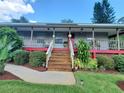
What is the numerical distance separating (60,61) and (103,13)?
47.8 m

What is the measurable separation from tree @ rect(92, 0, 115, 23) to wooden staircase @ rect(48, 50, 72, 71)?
44.2 meters

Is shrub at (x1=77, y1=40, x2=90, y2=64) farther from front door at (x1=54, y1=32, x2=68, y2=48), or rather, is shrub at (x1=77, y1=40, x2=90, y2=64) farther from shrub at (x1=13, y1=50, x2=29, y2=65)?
front door at (x1=54, y1=32, x2=68, y2=48)

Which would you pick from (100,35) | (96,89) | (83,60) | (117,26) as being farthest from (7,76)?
(100,35)

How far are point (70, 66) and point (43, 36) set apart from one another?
9.65 metres

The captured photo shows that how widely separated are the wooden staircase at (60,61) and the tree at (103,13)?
4424 centimetres

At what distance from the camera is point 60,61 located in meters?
16.3

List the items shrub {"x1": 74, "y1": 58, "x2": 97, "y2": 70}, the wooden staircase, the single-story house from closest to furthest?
the wooden staircase → shrub {"x1": 74, "y1": 58, "x2": 97, "y2": 70} → the single-story house

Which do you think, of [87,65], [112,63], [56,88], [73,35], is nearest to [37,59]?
[87,65]

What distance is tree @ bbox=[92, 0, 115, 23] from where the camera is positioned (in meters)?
60.5

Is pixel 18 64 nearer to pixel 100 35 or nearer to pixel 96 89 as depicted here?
pixel 96 89

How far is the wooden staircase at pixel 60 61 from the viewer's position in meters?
15.3

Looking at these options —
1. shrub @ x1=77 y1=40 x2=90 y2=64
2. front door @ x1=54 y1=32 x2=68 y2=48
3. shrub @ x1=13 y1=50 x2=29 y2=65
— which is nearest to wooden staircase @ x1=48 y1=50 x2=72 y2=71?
shrub @ x1=77 y1=40 x2=90 y2=64

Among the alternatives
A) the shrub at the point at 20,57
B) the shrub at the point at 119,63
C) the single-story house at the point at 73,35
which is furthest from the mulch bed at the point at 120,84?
the shrub at the point at 20,57

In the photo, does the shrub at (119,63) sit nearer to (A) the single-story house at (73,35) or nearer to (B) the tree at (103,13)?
(A) the single-story house at (73,35)
